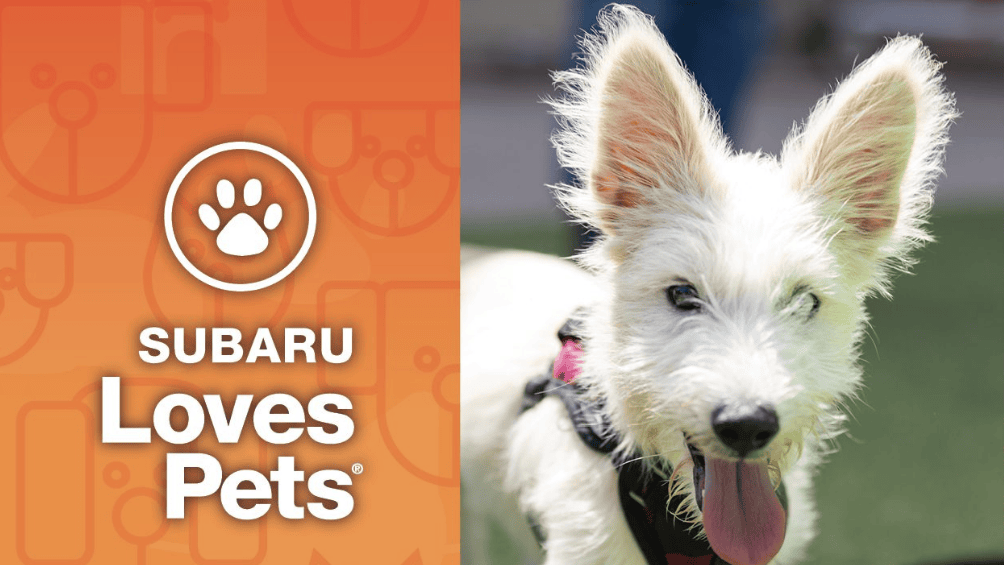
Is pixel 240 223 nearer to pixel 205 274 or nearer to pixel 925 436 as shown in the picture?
pixel 205 274

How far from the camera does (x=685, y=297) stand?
2.15m

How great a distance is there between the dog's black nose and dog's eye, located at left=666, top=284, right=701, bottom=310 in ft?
0.99

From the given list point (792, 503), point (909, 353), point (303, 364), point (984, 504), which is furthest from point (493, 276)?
point (909, 353)

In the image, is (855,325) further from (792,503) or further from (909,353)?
(909,353)

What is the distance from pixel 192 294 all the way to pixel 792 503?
1.79 meters

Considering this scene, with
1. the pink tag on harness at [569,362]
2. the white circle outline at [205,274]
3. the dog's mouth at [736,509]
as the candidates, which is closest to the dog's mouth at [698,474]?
the dog's mouth at [736,509]

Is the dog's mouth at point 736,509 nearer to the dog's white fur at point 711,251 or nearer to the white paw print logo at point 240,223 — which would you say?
the dog's white fur at point 711,251

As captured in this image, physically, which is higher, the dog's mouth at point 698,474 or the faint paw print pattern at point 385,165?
the faint paw print pattern at point 385,165

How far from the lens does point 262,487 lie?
251 centimetres

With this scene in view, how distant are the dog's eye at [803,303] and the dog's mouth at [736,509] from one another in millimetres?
359

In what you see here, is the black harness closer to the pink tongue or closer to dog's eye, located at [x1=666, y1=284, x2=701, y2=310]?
the pink tongue

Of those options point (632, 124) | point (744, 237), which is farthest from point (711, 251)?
point (632, 124)

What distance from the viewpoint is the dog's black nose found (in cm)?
190

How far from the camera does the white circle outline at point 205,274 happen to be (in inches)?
99.0
